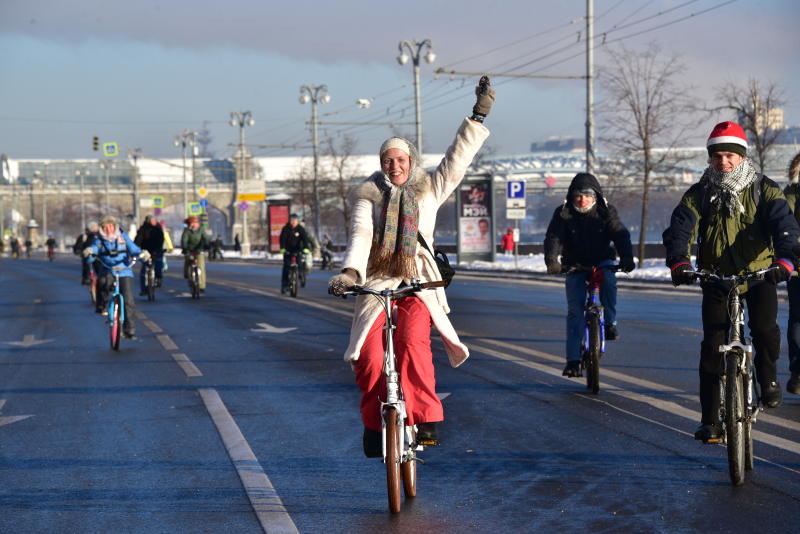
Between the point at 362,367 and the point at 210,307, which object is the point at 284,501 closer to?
the point at 362,367

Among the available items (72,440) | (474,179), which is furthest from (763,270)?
(474,179)

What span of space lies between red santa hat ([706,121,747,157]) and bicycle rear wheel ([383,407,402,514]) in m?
2.28

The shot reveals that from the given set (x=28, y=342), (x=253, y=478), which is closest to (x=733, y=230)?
(x=253, y=478)

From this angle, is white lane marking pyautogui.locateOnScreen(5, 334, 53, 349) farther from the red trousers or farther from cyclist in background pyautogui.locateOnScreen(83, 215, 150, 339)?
the red trousers

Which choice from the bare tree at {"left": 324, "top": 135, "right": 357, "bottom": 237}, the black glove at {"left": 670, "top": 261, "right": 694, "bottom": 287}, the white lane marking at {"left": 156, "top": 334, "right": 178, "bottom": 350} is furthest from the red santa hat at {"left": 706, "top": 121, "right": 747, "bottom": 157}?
the bare tree at {"left": 324, "top": 135, "right": 357, "bottom": 237}

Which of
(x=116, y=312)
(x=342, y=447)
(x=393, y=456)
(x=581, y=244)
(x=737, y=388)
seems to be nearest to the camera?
(x=393, y=456)

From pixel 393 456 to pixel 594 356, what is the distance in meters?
4.08

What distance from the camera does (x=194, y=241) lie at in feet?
82.1

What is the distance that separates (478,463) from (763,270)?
5.96 ft

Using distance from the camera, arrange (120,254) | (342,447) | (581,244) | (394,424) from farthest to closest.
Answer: (120,254) → (581,244) → (342,447) → (394,424)

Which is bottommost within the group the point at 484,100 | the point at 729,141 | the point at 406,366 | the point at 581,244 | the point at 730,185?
the point at 406,366

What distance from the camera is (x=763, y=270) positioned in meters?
6.19

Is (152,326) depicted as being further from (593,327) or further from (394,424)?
(394,424)

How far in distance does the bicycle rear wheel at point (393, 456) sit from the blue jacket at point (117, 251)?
9.46 metres
